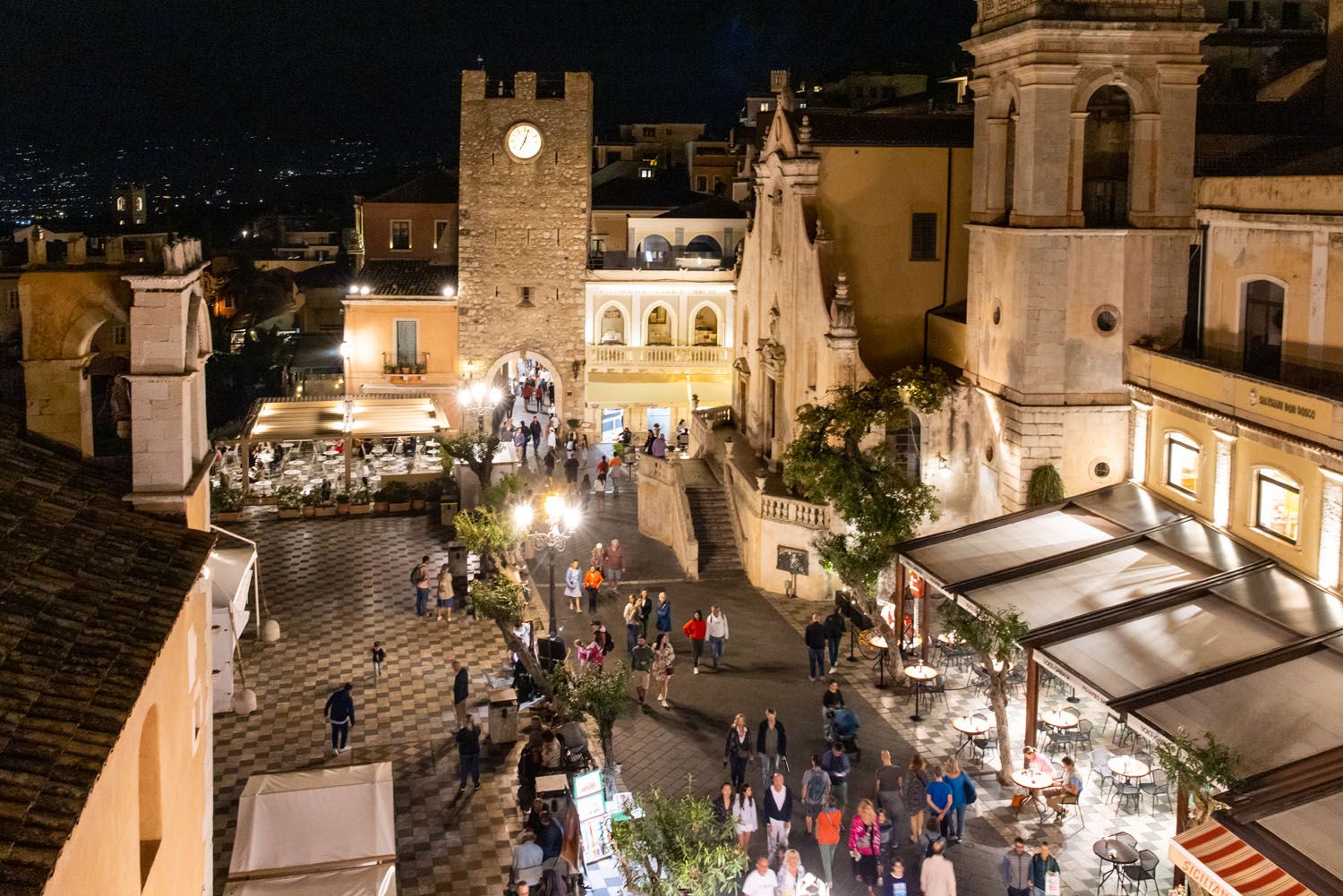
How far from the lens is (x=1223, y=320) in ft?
69.5

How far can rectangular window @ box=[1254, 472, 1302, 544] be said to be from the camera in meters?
18.1

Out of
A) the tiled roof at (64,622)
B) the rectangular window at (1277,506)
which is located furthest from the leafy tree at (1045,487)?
the tiled roof at (64,622)

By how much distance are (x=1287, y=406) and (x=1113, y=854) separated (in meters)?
6.31

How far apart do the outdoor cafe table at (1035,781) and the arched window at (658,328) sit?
27.3 m

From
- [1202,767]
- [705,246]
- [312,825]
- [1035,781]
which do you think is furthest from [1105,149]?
[705,246]

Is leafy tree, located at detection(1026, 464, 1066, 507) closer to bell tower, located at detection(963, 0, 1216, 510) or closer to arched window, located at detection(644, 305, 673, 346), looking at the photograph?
bell tower, located at detection(963, 0, 1216, 510)

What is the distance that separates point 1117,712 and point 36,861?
11893 mm

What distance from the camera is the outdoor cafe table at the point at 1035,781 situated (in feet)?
57.9

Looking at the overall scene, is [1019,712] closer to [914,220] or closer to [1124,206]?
[1124,206]

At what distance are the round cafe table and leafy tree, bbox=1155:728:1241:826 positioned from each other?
6.90 m

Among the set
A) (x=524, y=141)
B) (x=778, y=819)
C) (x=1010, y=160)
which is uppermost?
(x=524, y=141)

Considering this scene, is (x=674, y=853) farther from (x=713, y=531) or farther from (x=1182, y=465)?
(x=713, y=531)

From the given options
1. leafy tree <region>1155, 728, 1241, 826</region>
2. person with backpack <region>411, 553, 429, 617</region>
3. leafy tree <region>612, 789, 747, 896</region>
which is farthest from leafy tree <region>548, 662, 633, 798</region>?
person with backpack <region>411, 553, 429, 617</region>

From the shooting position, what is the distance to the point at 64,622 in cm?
962
